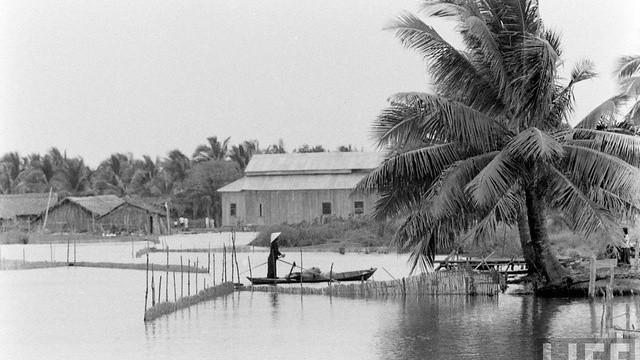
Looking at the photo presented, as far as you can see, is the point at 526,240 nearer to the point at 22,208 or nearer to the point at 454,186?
the point at 454,186

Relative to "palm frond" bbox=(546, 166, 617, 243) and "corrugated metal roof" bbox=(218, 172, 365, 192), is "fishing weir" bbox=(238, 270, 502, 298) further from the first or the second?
"corrugated metal roof" bbox=(218, 172, 365, 192)

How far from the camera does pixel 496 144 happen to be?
19234 mm

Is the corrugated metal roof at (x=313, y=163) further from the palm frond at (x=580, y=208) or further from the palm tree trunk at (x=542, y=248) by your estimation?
the palm frond at (x=580, y=208)

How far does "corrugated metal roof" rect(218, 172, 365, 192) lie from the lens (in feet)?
151

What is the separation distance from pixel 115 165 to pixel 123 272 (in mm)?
35247

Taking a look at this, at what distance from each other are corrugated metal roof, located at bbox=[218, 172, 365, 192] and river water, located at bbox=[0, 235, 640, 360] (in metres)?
23.1

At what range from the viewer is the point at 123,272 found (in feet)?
96.0

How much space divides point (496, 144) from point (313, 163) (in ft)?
96.6

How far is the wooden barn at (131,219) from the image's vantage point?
48781mm

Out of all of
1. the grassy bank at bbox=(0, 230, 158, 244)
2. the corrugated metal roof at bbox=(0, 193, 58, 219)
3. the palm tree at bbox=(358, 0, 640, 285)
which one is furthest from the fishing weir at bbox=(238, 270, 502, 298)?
the corrugated metal roof at bbox=(0, 193, 58, 219)

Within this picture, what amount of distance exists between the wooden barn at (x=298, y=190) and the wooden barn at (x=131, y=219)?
14.2 feet
